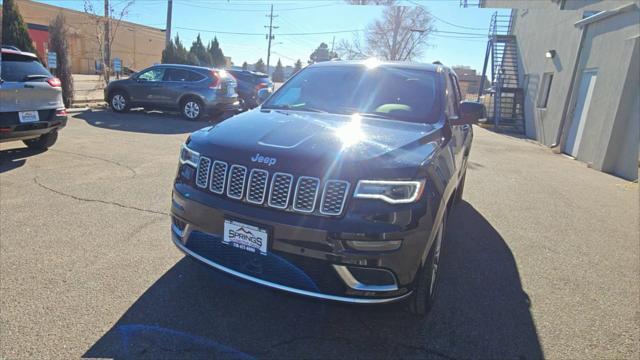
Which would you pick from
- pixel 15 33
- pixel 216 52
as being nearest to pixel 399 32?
pixel 216 52

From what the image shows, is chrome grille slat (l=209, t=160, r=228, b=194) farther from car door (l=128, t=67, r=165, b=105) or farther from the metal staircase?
the metal staircase

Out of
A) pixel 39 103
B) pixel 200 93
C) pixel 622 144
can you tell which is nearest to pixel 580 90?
pixel 622 144

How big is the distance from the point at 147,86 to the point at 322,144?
1158 cm

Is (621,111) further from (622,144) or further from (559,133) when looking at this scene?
(559,133)

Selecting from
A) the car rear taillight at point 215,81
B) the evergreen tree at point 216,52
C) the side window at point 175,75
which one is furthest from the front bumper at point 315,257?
the evergreen tree at point 216,52

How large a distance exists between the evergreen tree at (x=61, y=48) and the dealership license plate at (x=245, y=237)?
1310 centimetres

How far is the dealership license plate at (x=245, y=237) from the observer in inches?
90.8

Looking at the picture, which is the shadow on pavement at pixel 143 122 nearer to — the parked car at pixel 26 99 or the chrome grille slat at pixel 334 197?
the parked car at pixel 26 99

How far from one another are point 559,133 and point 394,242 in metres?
12.9

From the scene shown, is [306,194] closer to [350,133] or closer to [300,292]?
[300,292]

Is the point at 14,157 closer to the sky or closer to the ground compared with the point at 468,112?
closer to the ground

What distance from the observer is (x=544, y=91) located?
15.9 meters

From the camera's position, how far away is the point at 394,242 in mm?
2193

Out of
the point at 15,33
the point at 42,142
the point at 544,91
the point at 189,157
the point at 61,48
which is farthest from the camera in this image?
the point at 15,33
